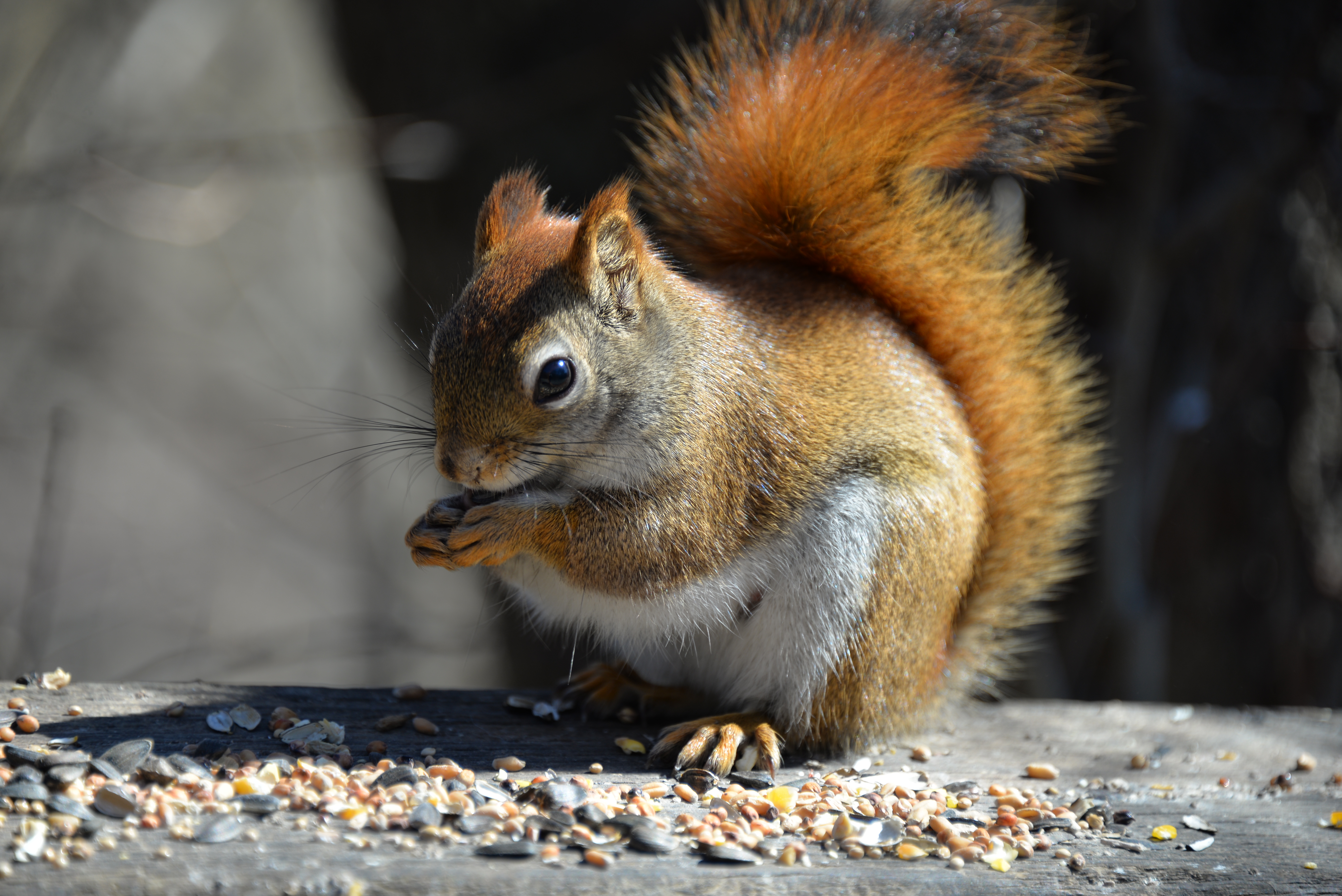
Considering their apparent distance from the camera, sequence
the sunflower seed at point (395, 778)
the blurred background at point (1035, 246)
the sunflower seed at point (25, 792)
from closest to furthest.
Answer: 1. the sunflower seed at point (25, 792)
2. the sunflower seed at point (395, 778)
3. the blurred background at point (1035, 246)

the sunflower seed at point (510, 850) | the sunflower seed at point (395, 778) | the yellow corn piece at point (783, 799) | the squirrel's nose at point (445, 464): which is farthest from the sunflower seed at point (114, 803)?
the yellow corn piece at point (783, 799)

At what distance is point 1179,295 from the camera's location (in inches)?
97.7

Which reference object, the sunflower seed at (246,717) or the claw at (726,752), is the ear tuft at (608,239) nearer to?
the claw at (726,752)

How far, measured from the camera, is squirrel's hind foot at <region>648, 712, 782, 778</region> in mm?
1340

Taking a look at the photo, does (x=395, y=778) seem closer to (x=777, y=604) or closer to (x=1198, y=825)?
(x=777, y=604)

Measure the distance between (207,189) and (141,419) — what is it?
1.83m

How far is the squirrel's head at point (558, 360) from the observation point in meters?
1.29

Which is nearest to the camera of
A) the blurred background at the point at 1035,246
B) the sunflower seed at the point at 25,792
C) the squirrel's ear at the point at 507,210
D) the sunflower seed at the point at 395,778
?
the sunflower seed at the point at 25,792

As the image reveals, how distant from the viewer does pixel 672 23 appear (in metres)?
2.37

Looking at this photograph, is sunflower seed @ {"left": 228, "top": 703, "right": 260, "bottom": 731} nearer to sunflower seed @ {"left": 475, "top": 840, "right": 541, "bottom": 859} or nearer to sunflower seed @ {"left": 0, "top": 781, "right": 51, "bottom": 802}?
sunflower seed @ {"left": 0, "top": 781, "right": 51, "bottom": 802}

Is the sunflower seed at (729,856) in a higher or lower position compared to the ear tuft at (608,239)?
lower

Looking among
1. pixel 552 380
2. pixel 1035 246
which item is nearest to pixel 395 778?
pixel 552 380

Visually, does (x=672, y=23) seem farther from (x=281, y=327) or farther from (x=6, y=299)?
(x=281, y=327)

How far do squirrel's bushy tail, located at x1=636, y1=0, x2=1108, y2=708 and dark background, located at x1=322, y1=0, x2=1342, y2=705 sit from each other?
29.0 inches
